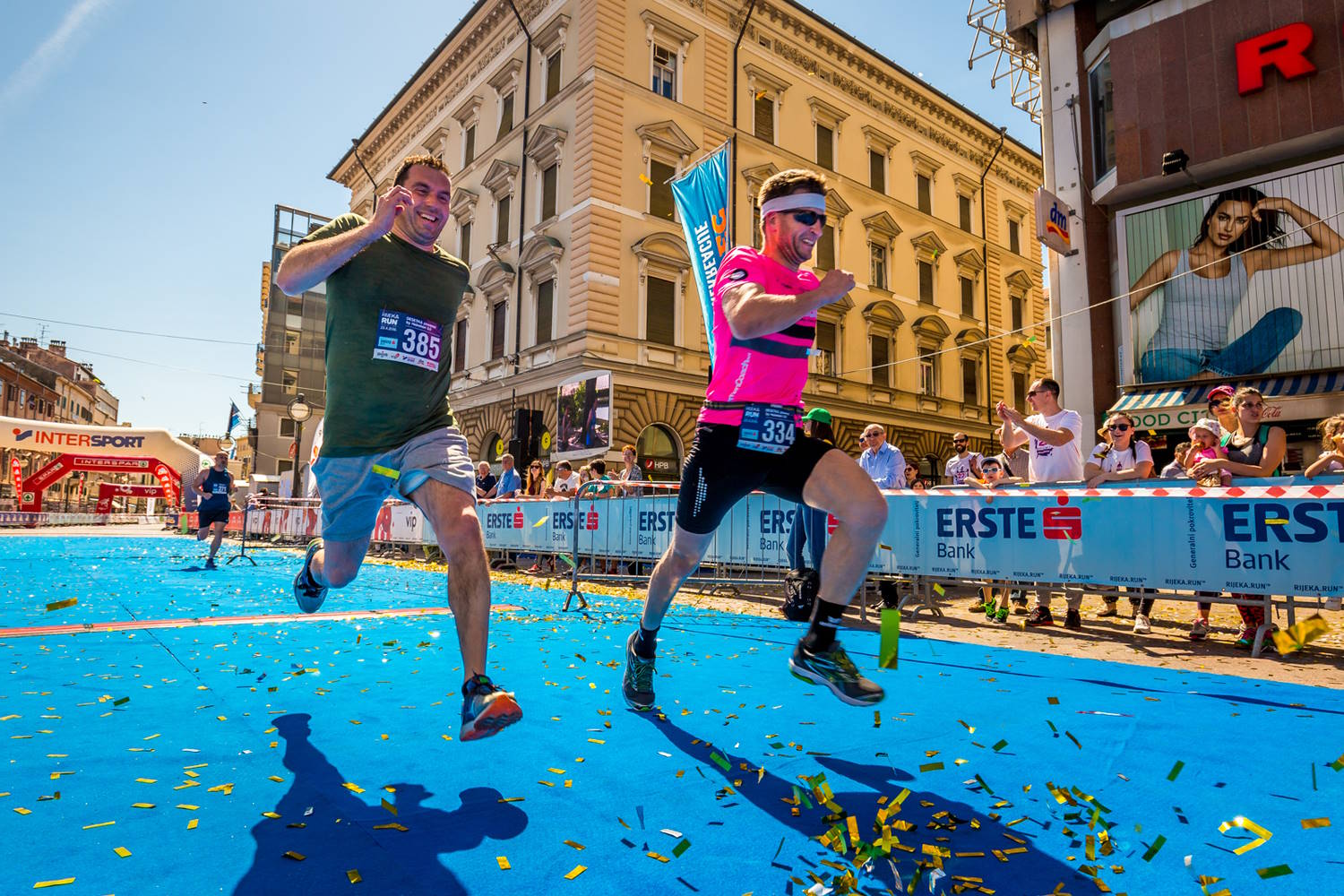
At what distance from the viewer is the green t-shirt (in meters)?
3.07

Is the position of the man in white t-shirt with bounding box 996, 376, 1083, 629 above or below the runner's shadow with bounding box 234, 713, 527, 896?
above

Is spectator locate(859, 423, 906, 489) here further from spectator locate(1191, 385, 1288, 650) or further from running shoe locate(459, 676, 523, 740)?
running shoe locate(459, 676, 523, 740)

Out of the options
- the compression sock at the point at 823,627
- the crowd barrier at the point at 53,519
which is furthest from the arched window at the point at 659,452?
the crowd barrier at the point at 53,519

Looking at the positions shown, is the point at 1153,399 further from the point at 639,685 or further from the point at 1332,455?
the point at 639,685

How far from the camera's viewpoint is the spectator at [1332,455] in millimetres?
5836

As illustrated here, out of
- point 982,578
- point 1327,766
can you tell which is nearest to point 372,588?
point 982,578

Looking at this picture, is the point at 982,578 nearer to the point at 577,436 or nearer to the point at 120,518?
the point at 577,436

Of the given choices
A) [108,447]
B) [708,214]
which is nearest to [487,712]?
[708,214]

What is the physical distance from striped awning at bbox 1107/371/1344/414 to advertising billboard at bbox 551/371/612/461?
11.0 metres

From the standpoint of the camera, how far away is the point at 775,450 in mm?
3049

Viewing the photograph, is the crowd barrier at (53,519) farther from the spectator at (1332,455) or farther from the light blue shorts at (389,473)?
the spectator at (1332,455)

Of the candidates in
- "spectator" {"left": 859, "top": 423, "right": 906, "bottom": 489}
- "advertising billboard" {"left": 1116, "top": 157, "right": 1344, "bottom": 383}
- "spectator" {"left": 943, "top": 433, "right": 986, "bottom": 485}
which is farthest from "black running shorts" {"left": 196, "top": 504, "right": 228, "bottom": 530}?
"advertising billboard" {"left": 1116, "top": 157, "right": 1344, "bottom": 383}

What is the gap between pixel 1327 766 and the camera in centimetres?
264

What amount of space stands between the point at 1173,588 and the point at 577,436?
49.7ft
